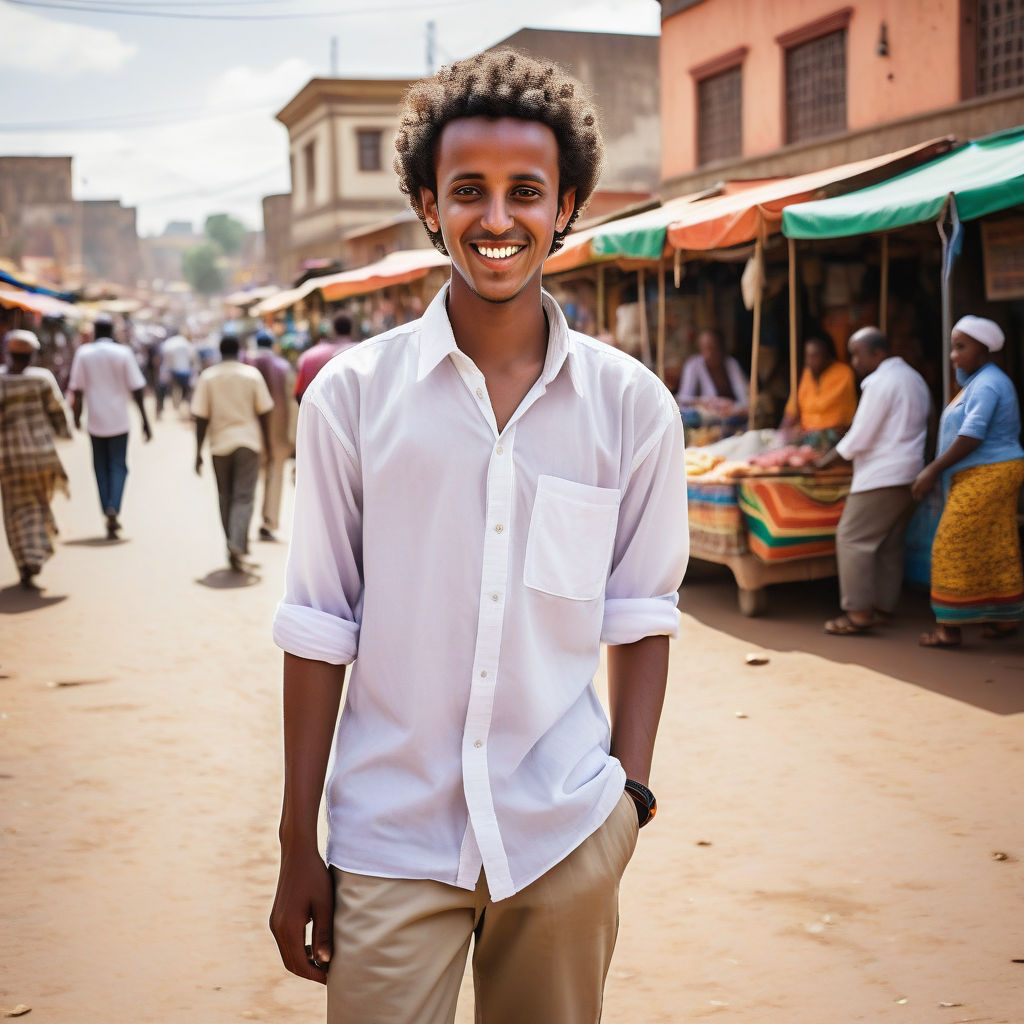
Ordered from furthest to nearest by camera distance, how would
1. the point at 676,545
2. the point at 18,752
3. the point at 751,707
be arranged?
the point at 751,707 → the point at 18,752 → the point at 676,545

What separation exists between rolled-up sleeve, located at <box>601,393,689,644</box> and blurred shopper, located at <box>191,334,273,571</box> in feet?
25.1

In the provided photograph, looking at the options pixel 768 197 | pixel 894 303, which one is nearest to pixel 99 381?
pixel 768 197

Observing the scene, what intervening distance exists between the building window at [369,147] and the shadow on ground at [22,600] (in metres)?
30.1

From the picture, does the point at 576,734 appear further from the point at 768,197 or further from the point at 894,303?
the point at 894,303

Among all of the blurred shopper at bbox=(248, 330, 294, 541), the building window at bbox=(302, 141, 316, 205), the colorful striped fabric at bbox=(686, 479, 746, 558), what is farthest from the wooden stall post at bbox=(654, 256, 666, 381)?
the building window at bbox=(302, 141, 316, 205)

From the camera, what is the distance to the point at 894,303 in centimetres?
974

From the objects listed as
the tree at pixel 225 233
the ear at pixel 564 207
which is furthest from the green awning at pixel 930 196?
the tree at pixel 225 233

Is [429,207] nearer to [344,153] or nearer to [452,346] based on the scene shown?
[452,346]

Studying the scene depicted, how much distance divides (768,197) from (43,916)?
6.91 meters

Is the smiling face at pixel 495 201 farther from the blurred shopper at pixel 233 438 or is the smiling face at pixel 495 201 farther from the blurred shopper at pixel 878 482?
the blurred shopper at pixel 233 438

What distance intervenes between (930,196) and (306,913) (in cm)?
651

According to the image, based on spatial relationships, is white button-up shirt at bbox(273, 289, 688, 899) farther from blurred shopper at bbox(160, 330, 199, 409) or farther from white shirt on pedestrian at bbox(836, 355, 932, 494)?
blurred shopper at bbox(160, 330, 199, 409)

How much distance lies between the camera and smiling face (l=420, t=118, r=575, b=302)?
1771 millimetres

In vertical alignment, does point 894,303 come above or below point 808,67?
below
